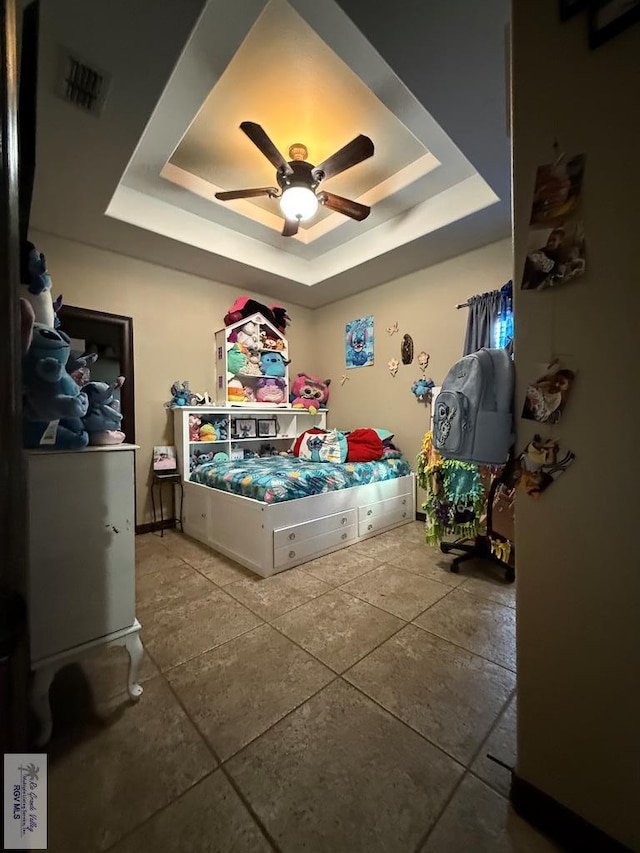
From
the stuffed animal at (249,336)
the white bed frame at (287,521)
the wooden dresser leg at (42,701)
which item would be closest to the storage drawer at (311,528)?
the white bed frame at (287,521)

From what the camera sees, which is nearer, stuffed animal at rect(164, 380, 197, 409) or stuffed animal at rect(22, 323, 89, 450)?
stuffed animal at rect(22, 323, 89, 450)

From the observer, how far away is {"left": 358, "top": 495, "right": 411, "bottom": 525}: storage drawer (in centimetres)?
296

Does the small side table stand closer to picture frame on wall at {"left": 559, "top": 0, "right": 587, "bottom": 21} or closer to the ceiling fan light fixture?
the ceiling fan light fixture

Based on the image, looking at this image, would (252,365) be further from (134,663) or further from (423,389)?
(134,663)

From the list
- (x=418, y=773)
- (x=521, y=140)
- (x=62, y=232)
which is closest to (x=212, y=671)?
(x=418, y=773)

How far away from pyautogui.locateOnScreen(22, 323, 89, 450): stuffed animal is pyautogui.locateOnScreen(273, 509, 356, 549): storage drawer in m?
1.47

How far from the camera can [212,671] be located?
1.42 metres

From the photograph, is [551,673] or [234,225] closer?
[551,673]

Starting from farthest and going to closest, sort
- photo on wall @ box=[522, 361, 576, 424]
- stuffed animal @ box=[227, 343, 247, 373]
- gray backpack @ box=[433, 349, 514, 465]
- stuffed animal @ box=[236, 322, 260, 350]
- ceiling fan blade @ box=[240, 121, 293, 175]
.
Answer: stuffed animal @ box=[236, 322, 260, 350] → stuffed animal @ box=[227, 343, 247, 373] → ceiling fan blade @ box=[240, 121, 293, 175] → gray backpack @ box=[433, 349, 514, 465] → photo on wall @ box=[522, 361, 576, 424]

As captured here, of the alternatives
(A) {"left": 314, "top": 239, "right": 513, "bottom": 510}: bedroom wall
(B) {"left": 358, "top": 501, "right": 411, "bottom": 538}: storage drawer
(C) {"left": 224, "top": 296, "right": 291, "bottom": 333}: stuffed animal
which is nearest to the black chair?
(B) {"left": 358, "top": 501, "right": 411, "bottom": 538}: storage drawer

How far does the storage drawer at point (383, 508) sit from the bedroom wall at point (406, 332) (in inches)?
11.3

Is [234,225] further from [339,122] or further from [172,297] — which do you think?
[339,122]

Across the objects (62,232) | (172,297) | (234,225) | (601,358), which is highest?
(234,225)

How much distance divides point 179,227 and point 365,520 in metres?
3.05
